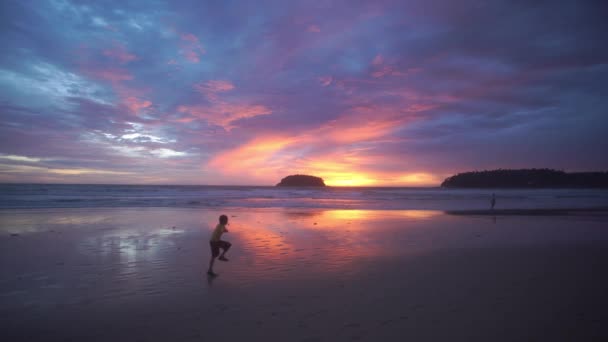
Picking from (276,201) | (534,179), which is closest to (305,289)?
(276,201)

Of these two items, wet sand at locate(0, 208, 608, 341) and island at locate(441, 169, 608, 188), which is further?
island at locate(441, 169, 608, 188)

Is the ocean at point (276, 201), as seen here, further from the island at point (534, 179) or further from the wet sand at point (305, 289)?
the island at point (534, 179)

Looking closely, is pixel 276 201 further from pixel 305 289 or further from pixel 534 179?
pixel 534 179

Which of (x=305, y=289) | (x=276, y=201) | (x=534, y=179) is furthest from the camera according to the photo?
(x=534, y=179)

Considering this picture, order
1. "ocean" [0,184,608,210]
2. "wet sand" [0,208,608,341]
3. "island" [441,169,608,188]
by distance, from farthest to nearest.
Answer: "island" [441,169,608,188] → "ocean" [0,184,608,210] → "wet sand" [0,208,608,341]

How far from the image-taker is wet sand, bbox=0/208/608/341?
18.8ft

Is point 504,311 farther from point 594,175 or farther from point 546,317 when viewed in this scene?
point 594,175

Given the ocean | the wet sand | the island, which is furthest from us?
the island

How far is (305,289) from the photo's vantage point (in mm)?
7770

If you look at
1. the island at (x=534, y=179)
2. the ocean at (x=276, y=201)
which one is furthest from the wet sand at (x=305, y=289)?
the island at (x=534, y=179)

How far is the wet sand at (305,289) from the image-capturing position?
5727 mm

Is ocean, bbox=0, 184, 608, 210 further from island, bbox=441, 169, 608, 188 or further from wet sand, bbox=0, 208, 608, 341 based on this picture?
island, bbox=441, 169, 608, 188


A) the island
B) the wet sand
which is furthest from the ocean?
the island

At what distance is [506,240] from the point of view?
14.4 meters
